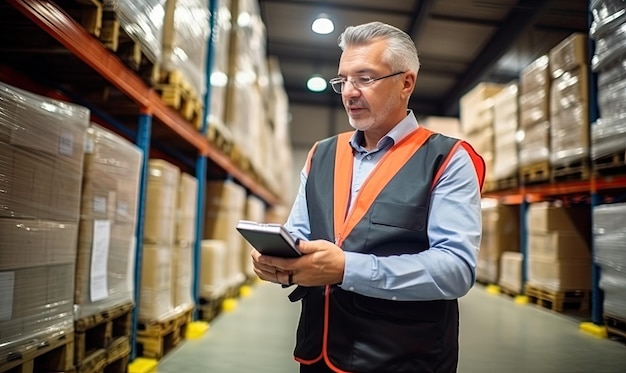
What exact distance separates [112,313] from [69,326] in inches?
16.9

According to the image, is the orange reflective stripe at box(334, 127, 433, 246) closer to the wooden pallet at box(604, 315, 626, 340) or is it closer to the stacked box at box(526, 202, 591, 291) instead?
the wooden pallet at box(604, 315, 626, 340)

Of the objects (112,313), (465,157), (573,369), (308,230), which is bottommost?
(573,369)

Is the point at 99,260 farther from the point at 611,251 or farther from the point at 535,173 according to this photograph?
the point at 535,173

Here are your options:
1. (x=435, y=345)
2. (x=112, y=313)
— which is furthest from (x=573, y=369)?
(x=112, y=313)

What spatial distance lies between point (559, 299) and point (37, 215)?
14.3 feet

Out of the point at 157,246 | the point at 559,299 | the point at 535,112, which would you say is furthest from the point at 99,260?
the point at 535,112

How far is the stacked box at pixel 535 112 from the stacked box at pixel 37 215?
16.3ft

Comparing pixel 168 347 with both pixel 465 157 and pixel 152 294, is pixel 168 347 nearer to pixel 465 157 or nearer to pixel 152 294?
pixel 152 294

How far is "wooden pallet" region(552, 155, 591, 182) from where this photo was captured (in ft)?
15.4

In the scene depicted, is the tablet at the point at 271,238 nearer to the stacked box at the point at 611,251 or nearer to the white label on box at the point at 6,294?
the white label on box at the point at 6,294

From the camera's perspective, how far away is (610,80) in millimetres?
3977

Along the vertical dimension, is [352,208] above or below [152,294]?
above

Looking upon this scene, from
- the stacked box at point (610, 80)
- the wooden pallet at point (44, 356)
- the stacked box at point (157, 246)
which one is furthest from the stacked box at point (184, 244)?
the stacked box at point (610, 80)

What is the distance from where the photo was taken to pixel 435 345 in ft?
4.96
